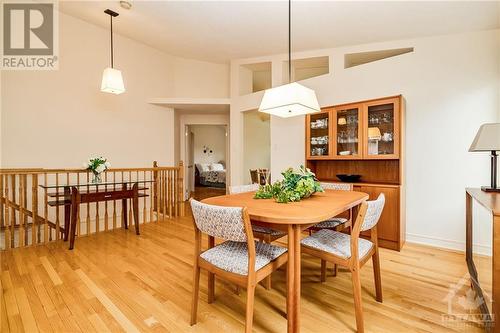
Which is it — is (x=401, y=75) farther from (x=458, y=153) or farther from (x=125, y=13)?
(x=125, y=13)

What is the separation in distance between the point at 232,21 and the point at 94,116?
2706mm

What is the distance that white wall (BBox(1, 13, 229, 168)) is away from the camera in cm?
344

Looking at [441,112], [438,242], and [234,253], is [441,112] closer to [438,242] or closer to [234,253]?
[438,242]

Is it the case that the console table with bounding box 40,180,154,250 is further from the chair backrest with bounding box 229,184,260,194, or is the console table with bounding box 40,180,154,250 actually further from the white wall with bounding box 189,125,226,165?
the white wall with bounding box 189,125,226,165

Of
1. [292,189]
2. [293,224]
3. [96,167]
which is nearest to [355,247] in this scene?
[293,224]

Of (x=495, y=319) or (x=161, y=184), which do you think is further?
(x=161, y=184)

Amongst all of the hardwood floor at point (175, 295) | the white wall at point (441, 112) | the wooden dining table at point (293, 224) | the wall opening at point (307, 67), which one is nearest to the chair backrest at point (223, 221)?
the wooden dining table at point (293, 224)

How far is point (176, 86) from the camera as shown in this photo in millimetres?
5316

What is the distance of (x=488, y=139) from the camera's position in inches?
77.2

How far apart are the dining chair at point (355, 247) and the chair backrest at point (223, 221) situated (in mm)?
635

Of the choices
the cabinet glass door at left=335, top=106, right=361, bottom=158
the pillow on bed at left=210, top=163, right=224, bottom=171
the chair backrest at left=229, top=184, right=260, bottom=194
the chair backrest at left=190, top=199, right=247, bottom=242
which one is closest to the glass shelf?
the cabinet glass door at left=335, top=106, right=361, bottom=158

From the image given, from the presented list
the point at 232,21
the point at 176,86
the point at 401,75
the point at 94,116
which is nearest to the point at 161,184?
the point at 94,116

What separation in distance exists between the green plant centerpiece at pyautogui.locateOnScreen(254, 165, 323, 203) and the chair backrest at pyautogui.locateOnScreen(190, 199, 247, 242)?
56 cm

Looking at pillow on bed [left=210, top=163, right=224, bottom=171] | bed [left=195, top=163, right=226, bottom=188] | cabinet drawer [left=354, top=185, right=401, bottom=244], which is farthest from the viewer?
pillow on bed [left=210, top=163, right=224, bottom=171]
